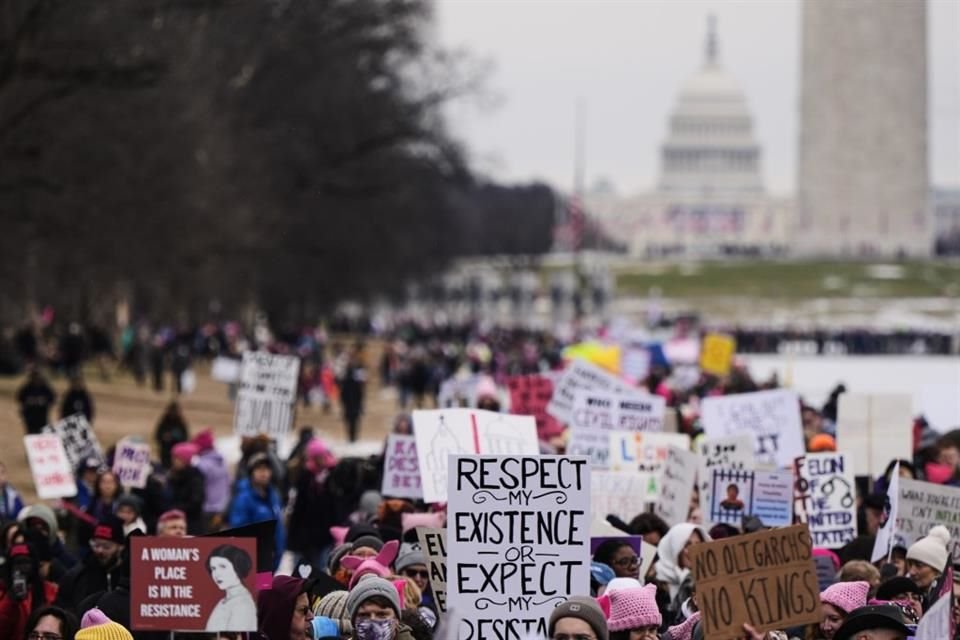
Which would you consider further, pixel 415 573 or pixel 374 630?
pixel 415 573

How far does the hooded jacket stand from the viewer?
32.9ft

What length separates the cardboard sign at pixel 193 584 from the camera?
30.4 feet

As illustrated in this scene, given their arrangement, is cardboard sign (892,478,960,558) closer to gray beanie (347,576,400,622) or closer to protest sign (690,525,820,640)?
protest sign (690,525,820,640)

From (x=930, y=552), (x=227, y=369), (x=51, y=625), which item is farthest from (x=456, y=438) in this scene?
(x=227, y=369)

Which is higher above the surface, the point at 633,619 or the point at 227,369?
the point at 227,369

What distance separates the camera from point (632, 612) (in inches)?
368

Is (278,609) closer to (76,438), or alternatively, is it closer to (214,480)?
(214,480)

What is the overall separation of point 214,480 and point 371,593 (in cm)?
887

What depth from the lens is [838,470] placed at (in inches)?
564

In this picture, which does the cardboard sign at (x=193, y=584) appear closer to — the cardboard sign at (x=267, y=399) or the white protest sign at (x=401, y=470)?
the white protest sign at (x=401, y=470)

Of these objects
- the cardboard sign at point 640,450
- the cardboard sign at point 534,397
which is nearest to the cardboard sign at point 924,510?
the cardboard sign at point 640,450

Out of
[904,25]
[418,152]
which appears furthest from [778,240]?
[418,152]

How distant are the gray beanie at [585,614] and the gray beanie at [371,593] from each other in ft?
3.11

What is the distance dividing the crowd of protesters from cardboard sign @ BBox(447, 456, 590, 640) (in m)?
0.21
